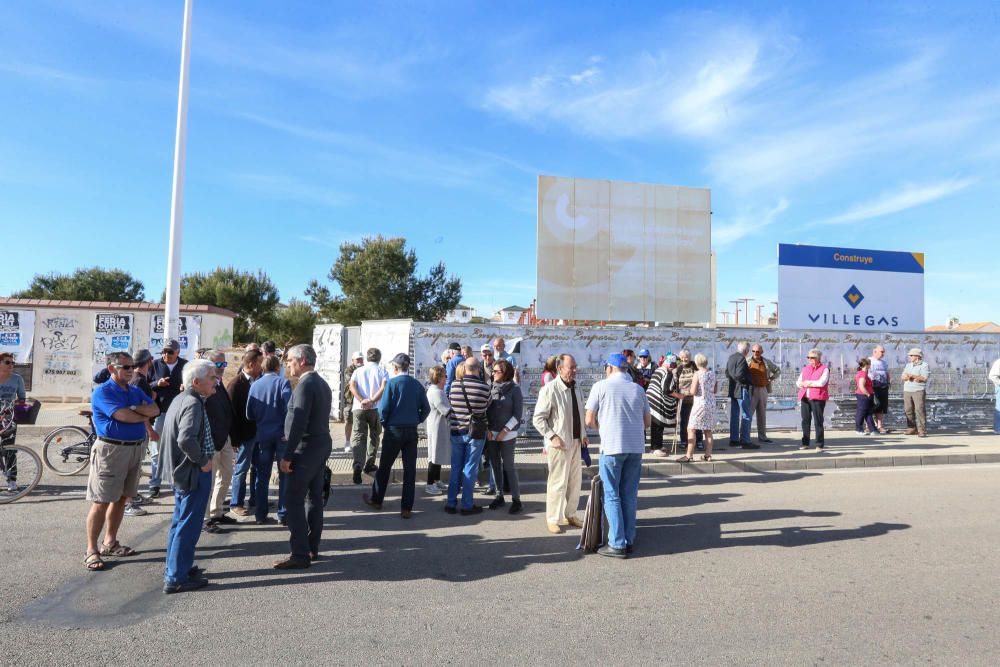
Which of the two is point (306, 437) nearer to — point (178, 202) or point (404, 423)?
point (404, 423)

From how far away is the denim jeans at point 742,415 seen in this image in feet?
38.5

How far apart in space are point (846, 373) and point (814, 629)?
458 inches

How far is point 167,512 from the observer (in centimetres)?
694

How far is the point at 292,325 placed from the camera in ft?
146

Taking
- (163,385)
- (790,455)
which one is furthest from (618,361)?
(790,455)

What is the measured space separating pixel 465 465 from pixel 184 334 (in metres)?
13.9

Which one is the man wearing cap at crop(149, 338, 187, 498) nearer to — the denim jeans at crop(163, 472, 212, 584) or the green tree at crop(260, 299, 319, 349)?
the denim jeans at crop(163, 472, 212, 584)

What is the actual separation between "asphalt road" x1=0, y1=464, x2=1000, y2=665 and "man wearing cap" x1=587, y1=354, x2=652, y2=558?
0.83 ft

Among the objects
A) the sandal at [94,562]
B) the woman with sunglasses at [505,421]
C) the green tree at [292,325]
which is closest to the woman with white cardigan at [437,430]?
the woman with sunglasses at [505,421]

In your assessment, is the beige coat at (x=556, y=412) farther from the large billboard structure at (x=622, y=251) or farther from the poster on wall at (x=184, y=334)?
the poster on wall at (x=184, y=334)

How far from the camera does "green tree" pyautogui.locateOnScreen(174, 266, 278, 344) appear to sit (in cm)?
4406

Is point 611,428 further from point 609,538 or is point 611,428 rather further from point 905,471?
point 905,471

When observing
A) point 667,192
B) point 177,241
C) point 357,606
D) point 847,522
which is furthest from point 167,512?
point 667,192

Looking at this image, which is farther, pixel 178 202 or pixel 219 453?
pixel 178 202
